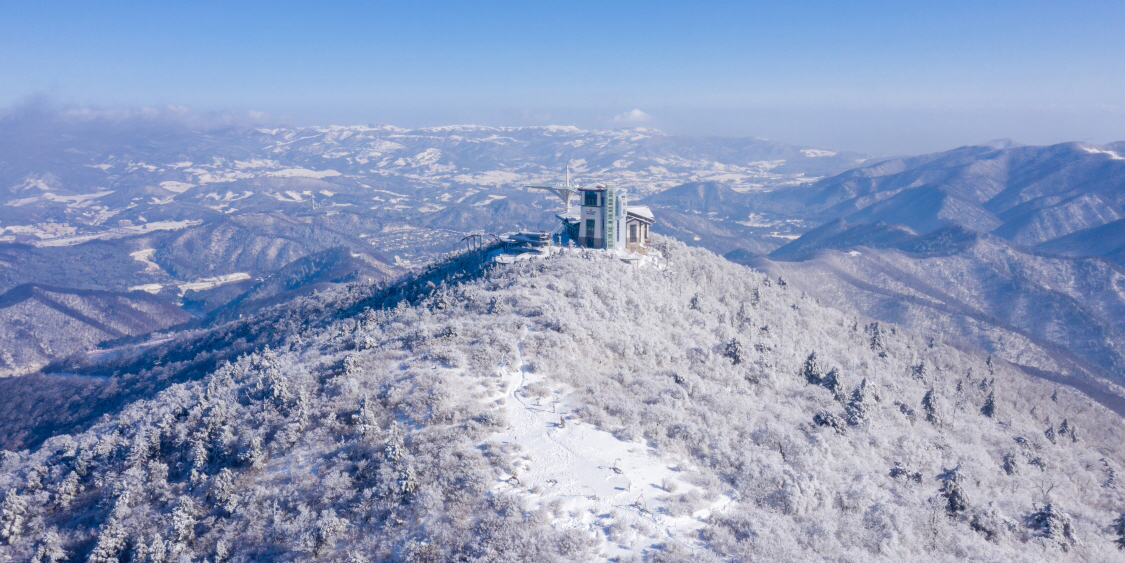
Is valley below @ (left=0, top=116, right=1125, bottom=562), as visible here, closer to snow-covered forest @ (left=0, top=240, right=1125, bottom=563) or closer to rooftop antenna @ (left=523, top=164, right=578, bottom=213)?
snow-covered forest @ (left=0, top=240, right=1125, bottom=563)

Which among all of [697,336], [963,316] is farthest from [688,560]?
[963,316]

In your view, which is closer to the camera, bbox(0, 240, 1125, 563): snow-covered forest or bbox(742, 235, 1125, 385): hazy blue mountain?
bbox(0, 240, 1125, 563): snow-covered forest

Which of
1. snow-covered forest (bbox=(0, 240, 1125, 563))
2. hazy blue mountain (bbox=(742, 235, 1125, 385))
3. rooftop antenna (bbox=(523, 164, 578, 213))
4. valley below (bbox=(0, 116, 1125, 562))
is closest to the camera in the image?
snow-covered forest (bbox=(0, 240, 1125, 563))

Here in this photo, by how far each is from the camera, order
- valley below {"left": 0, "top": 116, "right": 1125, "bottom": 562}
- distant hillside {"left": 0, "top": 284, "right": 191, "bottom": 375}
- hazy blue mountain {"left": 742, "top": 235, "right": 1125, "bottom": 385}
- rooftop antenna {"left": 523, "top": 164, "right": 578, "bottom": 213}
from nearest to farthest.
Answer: valley below {"left": 0, "top": 116, "right": 1125, "bottom": 562} → rooftop antenna {"left": 523, "top": 164, "right": 578, "bottom": 213} → hazy blue mountain {"left": 742, "top": 235, "right": 1125, "bottom": 385} → distant hillside {"left": 0, "top": 284, "right": 191, "bottom": 375}

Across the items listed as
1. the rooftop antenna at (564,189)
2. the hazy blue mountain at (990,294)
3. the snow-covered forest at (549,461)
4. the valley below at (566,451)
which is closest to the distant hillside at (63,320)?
the valley below at (566,451)

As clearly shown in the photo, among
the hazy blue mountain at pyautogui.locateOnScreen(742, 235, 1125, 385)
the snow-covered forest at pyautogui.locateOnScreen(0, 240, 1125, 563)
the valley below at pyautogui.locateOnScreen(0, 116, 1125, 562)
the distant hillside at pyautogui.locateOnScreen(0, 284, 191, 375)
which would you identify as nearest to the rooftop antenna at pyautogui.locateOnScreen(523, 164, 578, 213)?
the valley below at pyautogui.locateOnScreen(0, 116, 1125, 562)

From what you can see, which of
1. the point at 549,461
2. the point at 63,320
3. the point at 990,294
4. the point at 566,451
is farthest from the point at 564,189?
the point at 990,294

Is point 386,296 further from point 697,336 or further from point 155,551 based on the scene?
point 155,551
